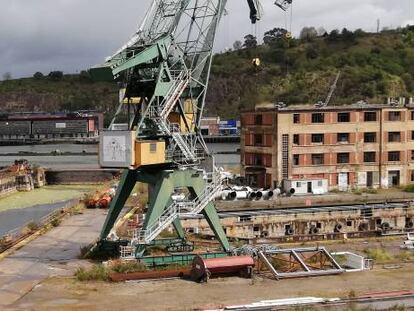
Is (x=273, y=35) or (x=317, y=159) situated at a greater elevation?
(x=273, y=35)

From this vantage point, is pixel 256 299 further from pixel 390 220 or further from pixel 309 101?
pixel 309 101

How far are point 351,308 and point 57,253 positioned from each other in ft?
46.4

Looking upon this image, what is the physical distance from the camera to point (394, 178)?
52000 millimetres

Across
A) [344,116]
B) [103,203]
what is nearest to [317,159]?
[344,116]

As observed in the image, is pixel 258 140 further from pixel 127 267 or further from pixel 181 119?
pixel 127 267

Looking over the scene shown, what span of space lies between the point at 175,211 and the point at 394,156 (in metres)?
29.9

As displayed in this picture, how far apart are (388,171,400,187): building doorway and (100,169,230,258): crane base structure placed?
2746 centimetres

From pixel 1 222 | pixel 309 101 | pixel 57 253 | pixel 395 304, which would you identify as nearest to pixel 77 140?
pixel 309 101

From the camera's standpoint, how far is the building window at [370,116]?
166ft

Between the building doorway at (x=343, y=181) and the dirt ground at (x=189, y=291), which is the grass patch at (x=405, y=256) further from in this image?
the building doorway at (x=343, y=181)

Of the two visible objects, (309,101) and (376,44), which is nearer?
(309,101)

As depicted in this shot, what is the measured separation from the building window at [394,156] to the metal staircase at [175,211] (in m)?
27.1

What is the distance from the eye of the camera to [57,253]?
29.0m

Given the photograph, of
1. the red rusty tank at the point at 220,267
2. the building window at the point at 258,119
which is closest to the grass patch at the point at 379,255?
the red rusty tank at the point at 220,267
